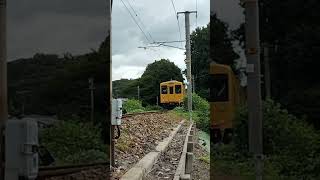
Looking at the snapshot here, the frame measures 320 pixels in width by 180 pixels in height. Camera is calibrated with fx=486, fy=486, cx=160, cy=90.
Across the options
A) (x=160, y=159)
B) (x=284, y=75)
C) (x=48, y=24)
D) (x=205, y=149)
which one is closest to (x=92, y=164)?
(x=48, y=24)

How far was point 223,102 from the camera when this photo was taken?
5.18 m

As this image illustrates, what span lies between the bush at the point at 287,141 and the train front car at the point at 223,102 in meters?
0.11

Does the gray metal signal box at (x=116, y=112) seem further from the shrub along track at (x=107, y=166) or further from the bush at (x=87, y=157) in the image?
the bush at (x=87, y=157)

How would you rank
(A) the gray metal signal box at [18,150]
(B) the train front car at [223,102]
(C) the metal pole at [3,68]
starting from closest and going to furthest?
(A) the gray metal signal box at [18,150] < (C) the metal pole at [3,68] < (B) the train front car at [223,102]

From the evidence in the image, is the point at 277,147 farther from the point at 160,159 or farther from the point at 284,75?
the point at 160,159

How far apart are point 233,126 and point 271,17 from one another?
3.93 feet

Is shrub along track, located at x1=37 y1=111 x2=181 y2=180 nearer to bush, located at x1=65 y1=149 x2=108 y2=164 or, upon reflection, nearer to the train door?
bush, located at x1=65 y1=149 x2=108 y2=164

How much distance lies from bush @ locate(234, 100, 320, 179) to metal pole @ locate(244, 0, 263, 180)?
412 millimetres

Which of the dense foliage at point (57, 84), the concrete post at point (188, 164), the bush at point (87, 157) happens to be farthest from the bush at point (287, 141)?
the concrete post at point (188, 164)

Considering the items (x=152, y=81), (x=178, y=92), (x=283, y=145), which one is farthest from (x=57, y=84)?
(x=152, y=81)

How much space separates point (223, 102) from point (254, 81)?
818mm

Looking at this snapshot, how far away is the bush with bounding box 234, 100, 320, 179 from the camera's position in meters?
4.96

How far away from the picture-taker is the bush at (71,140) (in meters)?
4.37

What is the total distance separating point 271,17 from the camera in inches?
197
